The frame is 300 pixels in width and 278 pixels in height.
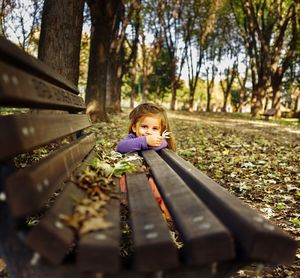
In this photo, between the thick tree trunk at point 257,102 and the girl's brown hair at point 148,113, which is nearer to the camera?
the girl's brown hair at point 148,113

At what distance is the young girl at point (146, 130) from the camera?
3.76 metres

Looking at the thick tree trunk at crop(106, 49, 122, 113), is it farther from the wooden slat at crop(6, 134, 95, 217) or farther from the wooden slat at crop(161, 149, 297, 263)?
the wooden slat at crop(161, 149, 297, 263)

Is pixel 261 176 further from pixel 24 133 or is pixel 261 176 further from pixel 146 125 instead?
pixel 24 133

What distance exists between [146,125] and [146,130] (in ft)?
0.17

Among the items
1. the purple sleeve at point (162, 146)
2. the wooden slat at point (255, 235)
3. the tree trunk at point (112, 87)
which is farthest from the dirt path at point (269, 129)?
the wooden slat at point (255, 235)

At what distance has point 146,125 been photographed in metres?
3.93

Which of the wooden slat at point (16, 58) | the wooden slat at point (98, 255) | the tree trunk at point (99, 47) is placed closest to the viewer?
the wooden slat at point (98, 255)

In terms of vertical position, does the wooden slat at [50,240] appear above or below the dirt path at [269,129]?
above

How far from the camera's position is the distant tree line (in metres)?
6.41

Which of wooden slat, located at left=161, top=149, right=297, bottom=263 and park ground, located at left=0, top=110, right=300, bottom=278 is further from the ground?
wooden slat, located at left=161, top=149, right=297, bottom=263

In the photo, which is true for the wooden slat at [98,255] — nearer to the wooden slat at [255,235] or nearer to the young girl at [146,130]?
the wooden slat at [255,235]

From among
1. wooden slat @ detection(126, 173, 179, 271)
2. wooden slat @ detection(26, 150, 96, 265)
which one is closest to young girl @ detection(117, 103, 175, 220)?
wooden slat @ detection(126, 173, 179, 271)

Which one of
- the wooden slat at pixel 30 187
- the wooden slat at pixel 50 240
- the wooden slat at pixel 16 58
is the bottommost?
the wooden slat at pixel 50 240

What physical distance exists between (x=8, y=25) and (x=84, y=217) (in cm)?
1898
